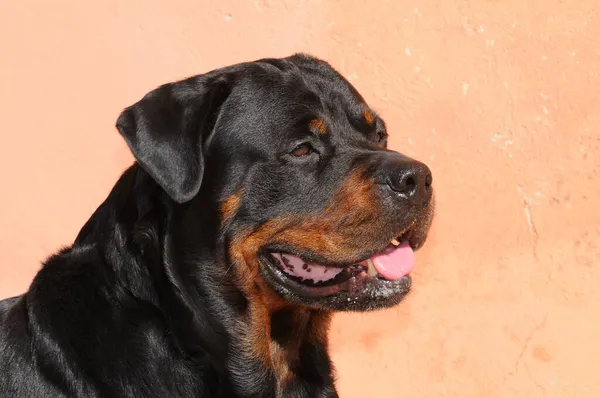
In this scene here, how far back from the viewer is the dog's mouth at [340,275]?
9.02 feet

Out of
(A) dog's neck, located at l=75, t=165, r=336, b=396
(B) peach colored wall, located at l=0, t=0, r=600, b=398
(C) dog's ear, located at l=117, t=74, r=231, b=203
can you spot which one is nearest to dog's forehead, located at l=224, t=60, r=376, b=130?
(C) dog's ear, located at l=117, t=74, r=231, b=203

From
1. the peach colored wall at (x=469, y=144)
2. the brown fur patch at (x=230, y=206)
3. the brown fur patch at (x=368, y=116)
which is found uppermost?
the brown fur patch at (x=368, y=116)

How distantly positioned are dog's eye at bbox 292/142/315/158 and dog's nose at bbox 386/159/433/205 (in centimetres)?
30


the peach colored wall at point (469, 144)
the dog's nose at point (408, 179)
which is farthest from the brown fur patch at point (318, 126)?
the peach colored wall at point (469, 144)

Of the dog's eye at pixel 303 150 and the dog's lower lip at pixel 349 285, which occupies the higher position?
the dog's eye at pixel 303 150

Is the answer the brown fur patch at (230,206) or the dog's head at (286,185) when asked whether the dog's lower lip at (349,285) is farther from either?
the brown fur patch at (230,206)

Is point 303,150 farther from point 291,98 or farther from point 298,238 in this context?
point 298,238

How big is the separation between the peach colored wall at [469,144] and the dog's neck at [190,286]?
5.88 feet

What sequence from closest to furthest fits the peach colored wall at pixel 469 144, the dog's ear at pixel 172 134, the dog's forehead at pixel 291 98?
the dog's ear at pixel 172 134
the dog's forehead at pixel 291 98
the peach colored wall at pixel 469 144

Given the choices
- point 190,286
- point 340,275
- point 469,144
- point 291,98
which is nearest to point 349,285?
point 340,275

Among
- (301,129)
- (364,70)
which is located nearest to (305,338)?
(301,129)

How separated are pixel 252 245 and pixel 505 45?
2202 millimetres

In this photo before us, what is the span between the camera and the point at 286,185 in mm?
2729

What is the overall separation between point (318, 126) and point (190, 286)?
65cm
